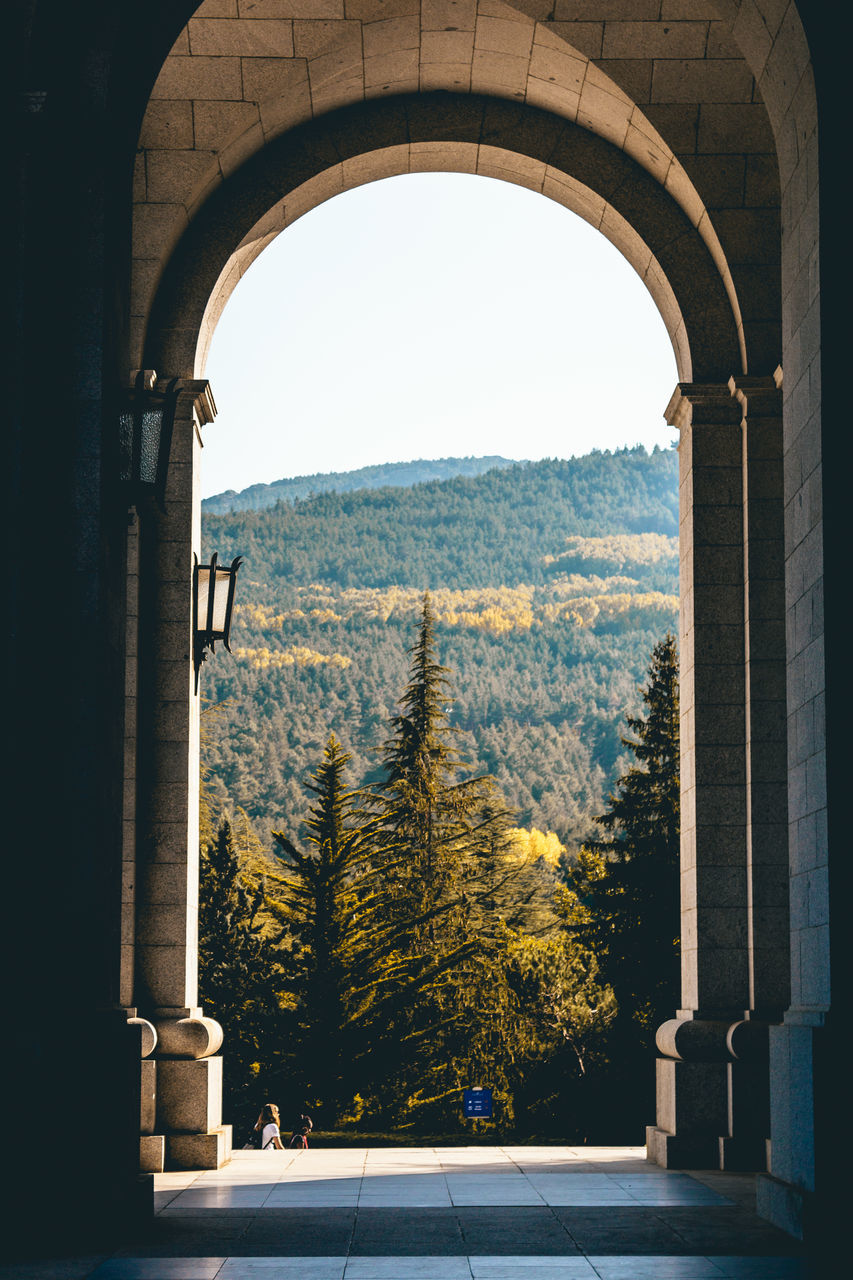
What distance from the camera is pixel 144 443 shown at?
34.4 ft

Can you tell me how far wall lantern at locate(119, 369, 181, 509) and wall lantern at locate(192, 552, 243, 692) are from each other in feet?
13.8

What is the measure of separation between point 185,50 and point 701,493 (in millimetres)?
7032

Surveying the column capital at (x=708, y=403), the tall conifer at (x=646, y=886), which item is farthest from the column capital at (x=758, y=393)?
the tall conifer at (x=646, y=886)

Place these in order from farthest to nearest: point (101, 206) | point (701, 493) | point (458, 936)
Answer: point (458, 936) → point (701, 493) → point (101, 206)

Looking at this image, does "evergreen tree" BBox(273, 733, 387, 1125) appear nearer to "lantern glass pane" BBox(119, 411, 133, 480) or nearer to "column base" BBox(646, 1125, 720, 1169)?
"column base" BBox(646, 1125, 720, 1169)

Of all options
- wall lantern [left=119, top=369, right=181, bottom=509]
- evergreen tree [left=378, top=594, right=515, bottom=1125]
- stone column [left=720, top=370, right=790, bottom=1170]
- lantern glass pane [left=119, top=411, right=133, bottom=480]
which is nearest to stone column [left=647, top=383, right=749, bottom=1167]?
stone column [left=720, top=370, right=790, bottom=1170]

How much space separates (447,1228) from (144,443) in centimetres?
597

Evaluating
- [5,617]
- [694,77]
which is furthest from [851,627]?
[694,77]

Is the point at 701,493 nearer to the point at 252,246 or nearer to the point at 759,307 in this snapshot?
the point at 759,307

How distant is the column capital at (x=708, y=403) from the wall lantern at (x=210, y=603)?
5.03 meters

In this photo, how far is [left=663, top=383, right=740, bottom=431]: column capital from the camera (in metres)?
15.4

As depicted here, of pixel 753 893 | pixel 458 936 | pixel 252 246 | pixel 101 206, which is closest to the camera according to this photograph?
pixel 101 206

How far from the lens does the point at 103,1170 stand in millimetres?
9102

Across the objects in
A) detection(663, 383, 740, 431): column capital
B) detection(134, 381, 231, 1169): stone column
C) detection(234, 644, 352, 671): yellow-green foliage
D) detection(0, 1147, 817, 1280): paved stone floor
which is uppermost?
detection(234, 644, 352, 671): yellow-green foliage
